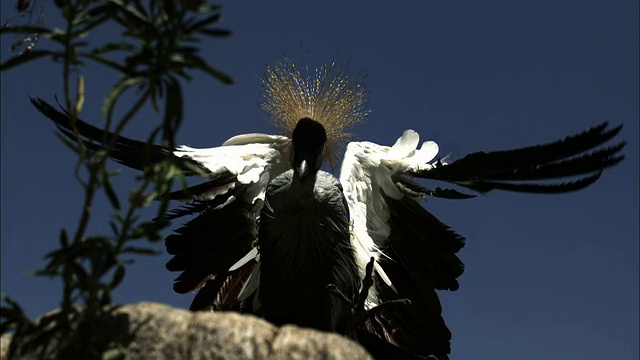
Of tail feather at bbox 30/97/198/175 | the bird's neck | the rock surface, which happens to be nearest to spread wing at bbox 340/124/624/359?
the bird's neck

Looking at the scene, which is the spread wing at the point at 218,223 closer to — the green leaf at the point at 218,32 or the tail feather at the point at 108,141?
the tail feather at the point at 108,141

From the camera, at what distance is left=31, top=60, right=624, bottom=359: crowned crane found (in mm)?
6145

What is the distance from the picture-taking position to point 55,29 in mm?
3182

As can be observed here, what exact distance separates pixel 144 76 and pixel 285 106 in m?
4.39

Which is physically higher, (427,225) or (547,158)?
(547,158)

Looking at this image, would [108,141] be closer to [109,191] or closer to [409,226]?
[409,226]

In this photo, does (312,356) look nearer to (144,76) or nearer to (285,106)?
(144,76)

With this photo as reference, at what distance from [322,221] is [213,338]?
10.9 ft

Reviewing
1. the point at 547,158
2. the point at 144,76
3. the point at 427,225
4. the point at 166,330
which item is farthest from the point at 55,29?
the point at 427,225

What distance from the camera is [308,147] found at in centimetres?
641

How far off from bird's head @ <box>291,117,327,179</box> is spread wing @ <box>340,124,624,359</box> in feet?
1.39

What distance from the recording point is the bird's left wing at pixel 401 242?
6.59 metres

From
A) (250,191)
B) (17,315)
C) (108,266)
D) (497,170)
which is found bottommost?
(17,315)

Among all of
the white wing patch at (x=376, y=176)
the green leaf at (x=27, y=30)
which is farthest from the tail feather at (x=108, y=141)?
the green leaf at (x=27, y=30)
